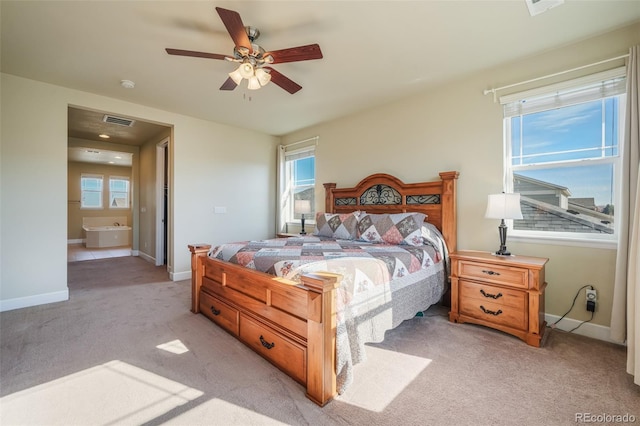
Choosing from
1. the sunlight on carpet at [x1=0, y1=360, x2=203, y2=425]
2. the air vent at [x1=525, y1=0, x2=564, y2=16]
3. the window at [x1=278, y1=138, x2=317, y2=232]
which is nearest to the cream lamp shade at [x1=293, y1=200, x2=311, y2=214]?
the window at [x1=278, y1=138, x2=317, y2=232]

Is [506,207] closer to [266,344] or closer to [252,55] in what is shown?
[266,344]

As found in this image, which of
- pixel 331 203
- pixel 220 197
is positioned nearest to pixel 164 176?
pixel 220 197

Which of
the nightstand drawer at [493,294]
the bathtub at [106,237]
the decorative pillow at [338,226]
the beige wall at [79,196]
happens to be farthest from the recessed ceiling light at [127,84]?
the bathtub at [106,237]

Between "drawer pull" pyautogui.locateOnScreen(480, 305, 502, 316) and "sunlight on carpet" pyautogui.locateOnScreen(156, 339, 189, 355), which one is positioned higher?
"drawer pull" pyautogui.locateOnScreen(480, 305, 502, 316)

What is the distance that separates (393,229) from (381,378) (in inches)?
63.4

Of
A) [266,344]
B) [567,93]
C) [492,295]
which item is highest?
[567,93]

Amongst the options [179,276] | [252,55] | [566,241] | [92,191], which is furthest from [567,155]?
[92,191]

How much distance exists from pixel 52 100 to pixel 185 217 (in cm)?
212

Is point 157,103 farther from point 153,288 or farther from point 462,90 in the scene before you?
point 462,90

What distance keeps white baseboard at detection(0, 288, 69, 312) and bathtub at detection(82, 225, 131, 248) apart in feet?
18.0

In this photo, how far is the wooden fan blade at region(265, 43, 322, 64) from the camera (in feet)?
6.53

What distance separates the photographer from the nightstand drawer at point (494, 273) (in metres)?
2.27

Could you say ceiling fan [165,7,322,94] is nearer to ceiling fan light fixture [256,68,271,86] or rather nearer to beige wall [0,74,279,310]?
ceiling fan light fixture [256,68,271,86]

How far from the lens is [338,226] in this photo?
3.53 metres
